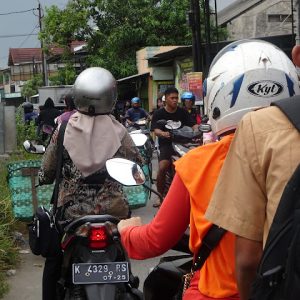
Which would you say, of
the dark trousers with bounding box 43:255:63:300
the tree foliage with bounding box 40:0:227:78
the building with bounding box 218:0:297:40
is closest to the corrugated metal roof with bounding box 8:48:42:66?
the tree foliage with bounding box 40:0:227:78

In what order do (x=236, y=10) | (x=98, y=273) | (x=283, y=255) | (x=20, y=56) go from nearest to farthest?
(x=283, y=255)
(x=98, y=273)
(x=236, y=10)
(x=20, y=56)

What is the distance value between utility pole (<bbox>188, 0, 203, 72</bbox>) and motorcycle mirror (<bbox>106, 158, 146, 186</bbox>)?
1150 centimetres

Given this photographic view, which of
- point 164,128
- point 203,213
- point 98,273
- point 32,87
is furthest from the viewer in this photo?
point 32,87

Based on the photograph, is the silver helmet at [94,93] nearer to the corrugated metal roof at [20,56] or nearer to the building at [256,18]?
the building at [256,18]

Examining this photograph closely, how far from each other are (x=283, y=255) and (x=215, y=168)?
565mm

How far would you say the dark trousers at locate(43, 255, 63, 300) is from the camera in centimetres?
340

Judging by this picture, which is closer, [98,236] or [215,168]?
[215,168]

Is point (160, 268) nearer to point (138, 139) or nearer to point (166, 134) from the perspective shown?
point (138, 139)

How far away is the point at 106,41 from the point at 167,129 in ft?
65.6

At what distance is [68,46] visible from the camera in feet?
101

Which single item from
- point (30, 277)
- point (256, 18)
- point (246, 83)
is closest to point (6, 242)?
point (30, 277)

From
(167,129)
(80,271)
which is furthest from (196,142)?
(80,271)

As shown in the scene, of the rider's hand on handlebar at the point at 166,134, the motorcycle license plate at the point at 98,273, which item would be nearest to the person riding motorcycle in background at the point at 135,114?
the rider's hand on handlebar at the point at 166,134

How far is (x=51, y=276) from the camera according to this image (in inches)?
134
